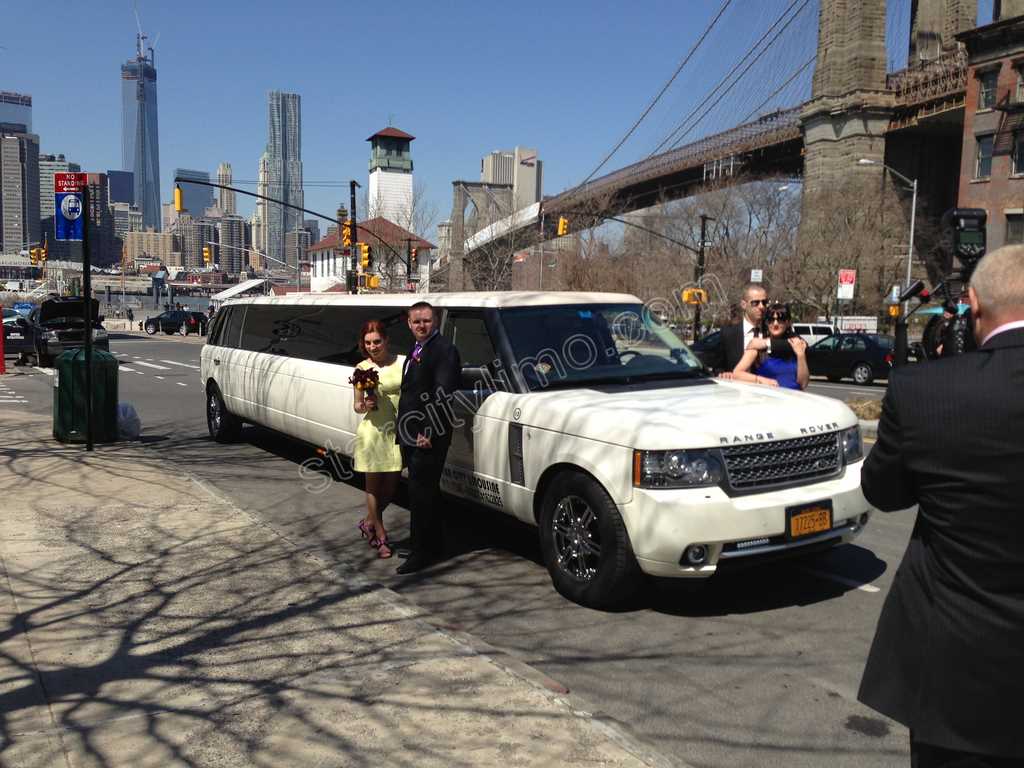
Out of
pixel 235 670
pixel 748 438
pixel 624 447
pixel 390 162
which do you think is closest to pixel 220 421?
pixel 235 670

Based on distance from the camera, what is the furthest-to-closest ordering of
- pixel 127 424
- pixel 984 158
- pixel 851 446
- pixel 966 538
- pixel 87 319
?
pixel 984 158 → pixel 127 424 → pixel 87 319 → pixel 851 446 → pixel 966 538

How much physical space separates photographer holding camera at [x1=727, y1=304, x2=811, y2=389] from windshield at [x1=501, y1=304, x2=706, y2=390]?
1.79 feet

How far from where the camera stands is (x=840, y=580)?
19.7 feet

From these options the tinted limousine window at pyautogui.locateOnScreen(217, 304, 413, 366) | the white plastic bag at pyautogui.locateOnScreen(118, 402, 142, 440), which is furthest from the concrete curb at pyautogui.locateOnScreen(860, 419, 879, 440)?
the white plastic bag at pyautogui.locateOnScreen(118, 402, 142, 440)

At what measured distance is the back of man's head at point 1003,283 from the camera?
2.20 m

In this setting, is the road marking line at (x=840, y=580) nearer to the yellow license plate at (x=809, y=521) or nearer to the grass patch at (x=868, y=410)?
the yellow license plate at (x=809, y=521)

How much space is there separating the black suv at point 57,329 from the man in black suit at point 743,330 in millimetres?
21544

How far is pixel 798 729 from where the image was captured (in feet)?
12.8

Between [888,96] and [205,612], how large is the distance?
56.9 meters

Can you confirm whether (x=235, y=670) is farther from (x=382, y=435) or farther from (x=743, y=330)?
(x=743, y=330)

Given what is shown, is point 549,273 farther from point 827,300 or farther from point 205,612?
point 205,612

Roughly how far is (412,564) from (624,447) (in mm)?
1911

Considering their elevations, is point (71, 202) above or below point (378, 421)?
above

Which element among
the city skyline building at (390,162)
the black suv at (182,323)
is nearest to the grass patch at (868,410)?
the black suv at (182,323)
